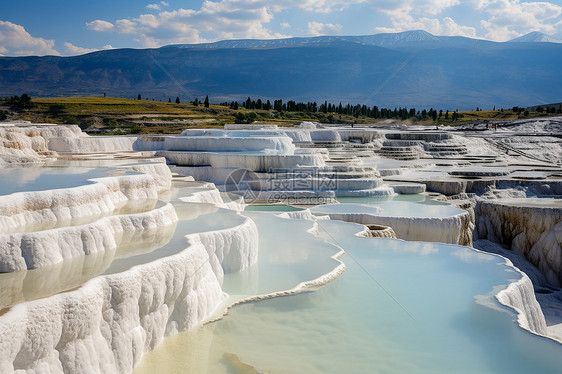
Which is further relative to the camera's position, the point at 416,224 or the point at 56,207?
A: the point at 416,224

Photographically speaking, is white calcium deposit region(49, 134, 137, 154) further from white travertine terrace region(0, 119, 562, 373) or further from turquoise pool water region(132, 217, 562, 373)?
turquoise pool water region(132, 217, 562, 373)

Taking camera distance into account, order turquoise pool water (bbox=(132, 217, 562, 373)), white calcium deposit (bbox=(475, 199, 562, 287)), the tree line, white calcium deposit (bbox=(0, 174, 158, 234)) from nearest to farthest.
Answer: turquoise pool water (bbox=(132, 217, 562, 373)) < white calcium deposit (bbox=(0, 174, 158, 234)) < white calcium deposit (bbox=(475, 199, 562, 287)) < the tree line

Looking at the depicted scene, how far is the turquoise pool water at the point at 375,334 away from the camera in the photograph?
14.9ft

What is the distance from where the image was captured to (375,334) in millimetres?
5105

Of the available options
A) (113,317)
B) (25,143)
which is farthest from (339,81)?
(113,317)

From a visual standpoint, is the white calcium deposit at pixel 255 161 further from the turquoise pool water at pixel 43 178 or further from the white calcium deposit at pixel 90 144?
the turquoise pool water at pixel 43 178

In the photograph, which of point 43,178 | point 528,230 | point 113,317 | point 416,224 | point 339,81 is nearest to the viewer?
point 113,317

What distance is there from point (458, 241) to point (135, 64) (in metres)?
199

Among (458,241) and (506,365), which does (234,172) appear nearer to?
(458,241)

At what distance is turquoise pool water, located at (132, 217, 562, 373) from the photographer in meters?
4.53

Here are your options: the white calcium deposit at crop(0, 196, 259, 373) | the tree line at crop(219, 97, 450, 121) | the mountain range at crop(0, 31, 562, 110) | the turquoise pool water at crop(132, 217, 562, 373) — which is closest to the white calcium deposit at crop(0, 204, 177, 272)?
the white calcium deposit at crop(0, 196, 259, 373)

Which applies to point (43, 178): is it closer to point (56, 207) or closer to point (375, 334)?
point (56, 207)

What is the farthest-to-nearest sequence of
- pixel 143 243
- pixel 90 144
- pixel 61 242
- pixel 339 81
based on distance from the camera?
Answer: pixel 339 81, pixel 90 144, pixel 143 243, pixel 61 242

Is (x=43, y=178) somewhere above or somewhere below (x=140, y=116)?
above
